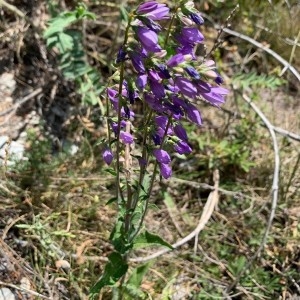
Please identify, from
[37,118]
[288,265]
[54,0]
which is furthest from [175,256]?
[54,0]

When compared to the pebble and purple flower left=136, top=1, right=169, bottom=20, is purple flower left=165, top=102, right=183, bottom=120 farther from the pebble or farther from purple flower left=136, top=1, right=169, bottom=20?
the pebble

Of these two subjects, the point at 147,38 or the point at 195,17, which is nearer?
the point at 147,38

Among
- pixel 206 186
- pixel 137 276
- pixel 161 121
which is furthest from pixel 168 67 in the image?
pixel 206 186

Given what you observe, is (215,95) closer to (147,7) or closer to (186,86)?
(186,86)

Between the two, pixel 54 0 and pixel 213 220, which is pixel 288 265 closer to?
pixel 213 220

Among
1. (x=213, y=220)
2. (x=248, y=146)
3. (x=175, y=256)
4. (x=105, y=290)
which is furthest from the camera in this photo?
(x=248, y=146)
